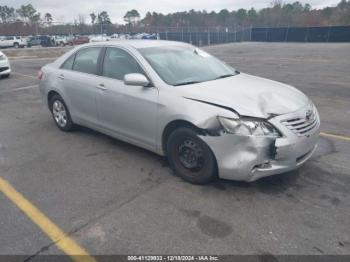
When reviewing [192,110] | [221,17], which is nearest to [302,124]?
[192,110]

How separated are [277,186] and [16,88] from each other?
31.4 ft

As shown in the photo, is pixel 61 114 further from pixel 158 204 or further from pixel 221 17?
pixel 221 17

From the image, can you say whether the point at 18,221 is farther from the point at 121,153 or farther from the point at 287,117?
the point at 287,117

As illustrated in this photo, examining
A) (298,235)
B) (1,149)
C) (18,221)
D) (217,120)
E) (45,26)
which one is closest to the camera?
(298,235)

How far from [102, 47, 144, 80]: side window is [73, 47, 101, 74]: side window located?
246 mm

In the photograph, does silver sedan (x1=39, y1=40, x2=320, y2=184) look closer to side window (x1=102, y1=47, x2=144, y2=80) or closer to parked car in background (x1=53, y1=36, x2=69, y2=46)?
side window (x1=102, y1=47, x2=144, y2=80)

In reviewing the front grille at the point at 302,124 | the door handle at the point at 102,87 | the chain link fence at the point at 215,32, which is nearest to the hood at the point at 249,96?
→ the front grille at the point at 302,124

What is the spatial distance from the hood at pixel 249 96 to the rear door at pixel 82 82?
Answer: 1730 millimetres

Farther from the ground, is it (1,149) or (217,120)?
(217,120)

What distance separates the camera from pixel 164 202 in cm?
354

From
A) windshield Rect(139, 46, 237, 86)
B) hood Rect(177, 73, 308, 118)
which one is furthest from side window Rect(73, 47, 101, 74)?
hood Rect(177, 73, 308, 118)

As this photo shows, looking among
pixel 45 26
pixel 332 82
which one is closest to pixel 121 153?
pixel 332 82

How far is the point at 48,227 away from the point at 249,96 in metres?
2.44

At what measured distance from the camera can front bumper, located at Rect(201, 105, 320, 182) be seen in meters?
3.37
